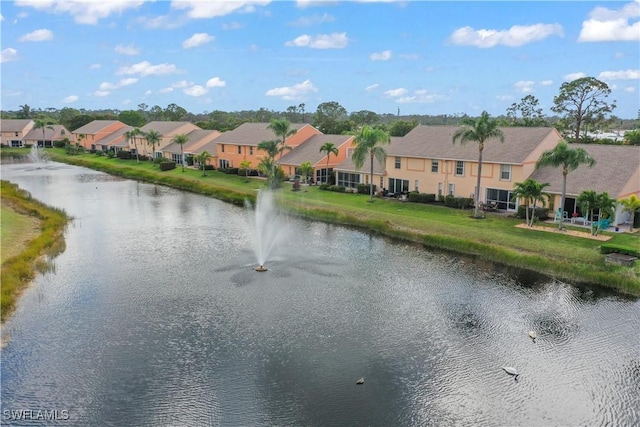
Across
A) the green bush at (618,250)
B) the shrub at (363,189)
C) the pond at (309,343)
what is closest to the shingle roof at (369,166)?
the shrub at (363,189)

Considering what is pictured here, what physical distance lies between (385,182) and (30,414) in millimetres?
45227

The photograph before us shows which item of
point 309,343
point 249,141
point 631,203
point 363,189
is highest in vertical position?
point 249,141

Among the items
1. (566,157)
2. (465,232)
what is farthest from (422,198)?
(566,157)

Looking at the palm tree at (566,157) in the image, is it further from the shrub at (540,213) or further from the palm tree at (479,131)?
the palm tree at (479,131)

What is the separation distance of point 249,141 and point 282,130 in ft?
27.8

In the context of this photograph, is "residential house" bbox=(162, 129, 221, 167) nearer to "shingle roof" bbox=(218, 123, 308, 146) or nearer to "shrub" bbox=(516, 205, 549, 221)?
"shingle roof" bbox=(218, 123, 308, 146)

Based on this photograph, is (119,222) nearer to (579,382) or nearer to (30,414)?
(30,414)

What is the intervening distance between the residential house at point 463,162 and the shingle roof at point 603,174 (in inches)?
91.4

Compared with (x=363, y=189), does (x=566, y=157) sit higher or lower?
higher

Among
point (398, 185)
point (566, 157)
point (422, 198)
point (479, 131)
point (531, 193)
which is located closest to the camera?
point (566, 157)

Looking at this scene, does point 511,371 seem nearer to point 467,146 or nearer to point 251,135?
point 467,146

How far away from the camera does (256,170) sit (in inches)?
2923

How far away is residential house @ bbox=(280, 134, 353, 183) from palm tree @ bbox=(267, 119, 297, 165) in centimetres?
135

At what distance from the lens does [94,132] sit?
122 meters
